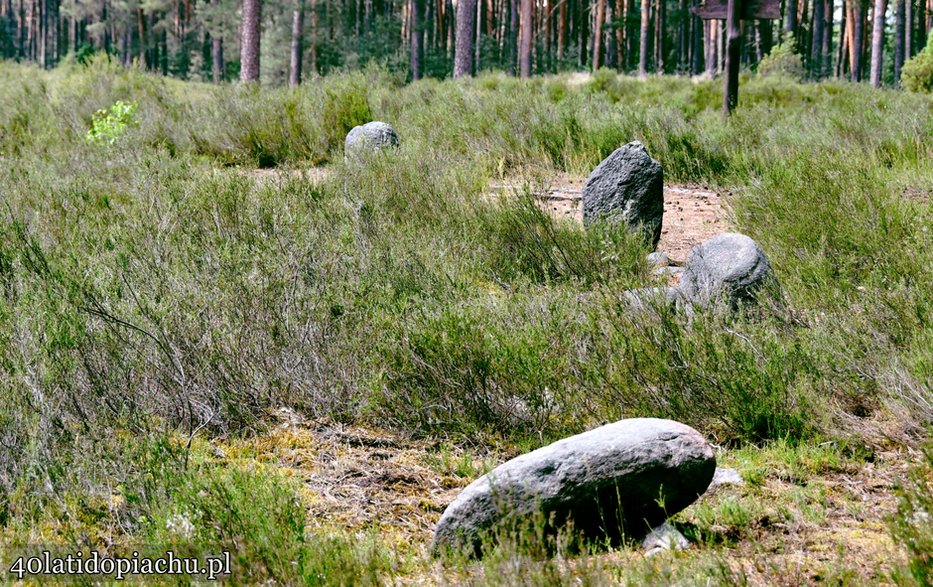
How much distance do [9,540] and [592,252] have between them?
4171mm

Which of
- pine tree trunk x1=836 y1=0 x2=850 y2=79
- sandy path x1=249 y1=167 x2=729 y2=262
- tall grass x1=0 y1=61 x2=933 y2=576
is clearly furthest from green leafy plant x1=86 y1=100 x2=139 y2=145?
pine tree trunk x1=836 y1=0 x2=850 y2=79

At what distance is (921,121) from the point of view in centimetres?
944

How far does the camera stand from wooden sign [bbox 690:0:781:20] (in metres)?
9.94

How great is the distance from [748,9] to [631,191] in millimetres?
4739

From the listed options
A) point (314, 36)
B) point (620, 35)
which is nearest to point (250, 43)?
point (314, 36)

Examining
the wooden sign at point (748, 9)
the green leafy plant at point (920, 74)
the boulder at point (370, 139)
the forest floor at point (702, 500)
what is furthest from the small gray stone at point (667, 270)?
the green leafy plant at point (920, 74)

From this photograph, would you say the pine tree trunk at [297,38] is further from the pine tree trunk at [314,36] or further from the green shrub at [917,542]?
the green shrub at [917,542]

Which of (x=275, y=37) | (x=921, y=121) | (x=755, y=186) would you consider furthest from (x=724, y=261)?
(x=275, y=37)

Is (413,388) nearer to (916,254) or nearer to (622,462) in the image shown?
(622,462)

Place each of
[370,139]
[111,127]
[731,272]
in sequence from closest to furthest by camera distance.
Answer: [731,272] < [370,139] < [111,127]

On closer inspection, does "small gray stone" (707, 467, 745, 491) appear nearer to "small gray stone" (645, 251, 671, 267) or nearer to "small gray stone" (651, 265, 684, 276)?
"small gray stone" (651, 265, 684, 276)

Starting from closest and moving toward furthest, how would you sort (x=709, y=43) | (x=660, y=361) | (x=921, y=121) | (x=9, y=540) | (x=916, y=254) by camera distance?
1. (x=9, y=540)
2. (x=660, y=361)
3. (x=916, y=254)
4. (x=921, y=121)
5. (x=709, y=43)

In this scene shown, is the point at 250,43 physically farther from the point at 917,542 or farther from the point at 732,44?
the point at 917,542

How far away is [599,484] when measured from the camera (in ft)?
9.30
